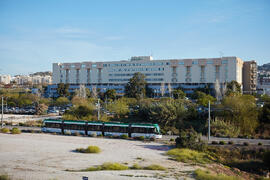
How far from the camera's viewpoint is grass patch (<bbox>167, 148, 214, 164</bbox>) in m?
18.9

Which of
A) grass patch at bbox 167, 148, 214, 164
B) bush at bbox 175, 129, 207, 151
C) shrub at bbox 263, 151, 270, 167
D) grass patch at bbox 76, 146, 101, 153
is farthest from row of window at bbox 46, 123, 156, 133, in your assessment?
shrub at bbox 263, 151, 270, 167

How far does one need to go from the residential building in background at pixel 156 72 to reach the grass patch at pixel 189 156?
150 feet

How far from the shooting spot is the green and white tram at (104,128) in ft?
87.8

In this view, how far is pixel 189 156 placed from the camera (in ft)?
64.5

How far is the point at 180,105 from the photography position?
36.5 m

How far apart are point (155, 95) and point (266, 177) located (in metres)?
64.1

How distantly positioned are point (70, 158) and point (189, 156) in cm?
919

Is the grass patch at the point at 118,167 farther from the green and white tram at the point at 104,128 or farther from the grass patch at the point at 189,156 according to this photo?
the green and white tram at the point at 104,128

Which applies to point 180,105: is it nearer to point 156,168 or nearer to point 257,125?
point 257,125

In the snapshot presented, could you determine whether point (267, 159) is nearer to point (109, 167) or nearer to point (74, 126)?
point (109, 167)

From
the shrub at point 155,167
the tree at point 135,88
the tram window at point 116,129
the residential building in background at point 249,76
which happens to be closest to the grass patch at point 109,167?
the shrub at point 155,167

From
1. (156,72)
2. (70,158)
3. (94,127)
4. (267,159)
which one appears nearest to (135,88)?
(156,72)

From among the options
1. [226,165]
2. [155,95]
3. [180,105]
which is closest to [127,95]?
[155,95]

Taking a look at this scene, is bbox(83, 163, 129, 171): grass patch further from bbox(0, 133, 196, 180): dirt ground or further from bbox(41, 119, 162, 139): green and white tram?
bbox(41, 119, 162, 139): green and white tram
